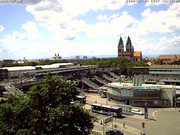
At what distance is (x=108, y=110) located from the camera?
6288 cm

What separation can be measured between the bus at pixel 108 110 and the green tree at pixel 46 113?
93.2 ft

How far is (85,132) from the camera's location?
1235 inches

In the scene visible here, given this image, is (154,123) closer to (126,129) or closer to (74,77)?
(126,129)

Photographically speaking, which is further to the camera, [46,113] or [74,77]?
[74,77]

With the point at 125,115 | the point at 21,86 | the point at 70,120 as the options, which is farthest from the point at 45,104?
the point at 21,86

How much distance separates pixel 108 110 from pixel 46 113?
34.9 meters

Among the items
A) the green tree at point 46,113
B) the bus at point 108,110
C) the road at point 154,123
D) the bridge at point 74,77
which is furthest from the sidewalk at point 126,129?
the bridge at point 74,77

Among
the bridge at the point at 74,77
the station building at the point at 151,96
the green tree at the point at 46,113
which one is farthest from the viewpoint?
the bridge at the point at 74,77

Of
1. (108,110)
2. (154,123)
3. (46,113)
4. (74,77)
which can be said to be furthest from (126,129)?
(74,77)

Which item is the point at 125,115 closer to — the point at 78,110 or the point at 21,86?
the point at 78,110

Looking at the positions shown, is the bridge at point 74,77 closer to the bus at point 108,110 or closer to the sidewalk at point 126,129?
the bus at point 108,110

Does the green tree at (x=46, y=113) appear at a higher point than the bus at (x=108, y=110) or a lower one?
higher

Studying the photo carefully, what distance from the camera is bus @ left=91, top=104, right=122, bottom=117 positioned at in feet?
200

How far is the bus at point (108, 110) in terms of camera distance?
6094 centimetres
